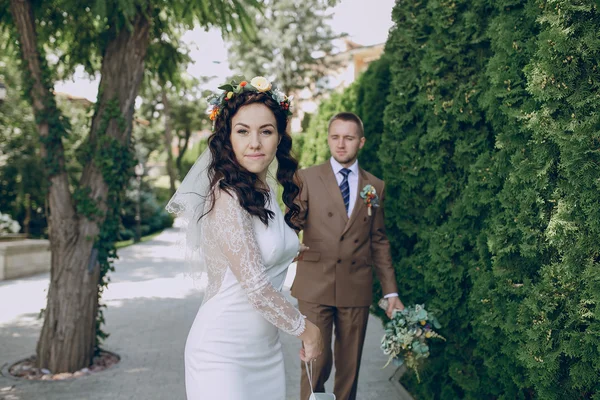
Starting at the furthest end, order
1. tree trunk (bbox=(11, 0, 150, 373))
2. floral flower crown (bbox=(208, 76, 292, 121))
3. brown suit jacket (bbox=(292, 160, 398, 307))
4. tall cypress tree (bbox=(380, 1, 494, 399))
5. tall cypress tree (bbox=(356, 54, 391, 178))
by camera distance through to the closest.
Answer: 1. tall cypress tree (bbox=(356, 54, 391, 178))
2. tree trunk (bbox=(11, 0, 150, 373))
3. brown suit jacket (bbox=(292, 160, 398, 307))
4. tall cypress tree (bbox=(380, 1, 494, 399))
5. floral flower crown (bbox=(208, 76, 292, 121))

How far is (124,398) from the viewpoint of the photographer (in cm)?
519

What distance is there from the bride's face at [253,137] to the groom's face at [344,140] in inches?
74.8

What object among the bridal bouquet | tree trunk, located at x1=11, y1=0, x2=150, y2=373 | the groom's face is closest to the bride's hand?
the bridal bouquet

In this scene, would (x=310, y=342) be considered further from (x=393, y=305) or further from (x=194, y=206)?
(x=393, y=305)

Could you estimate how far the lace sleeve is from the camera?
7.84ft

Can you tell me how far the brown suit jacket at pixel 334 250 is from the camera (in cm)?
434

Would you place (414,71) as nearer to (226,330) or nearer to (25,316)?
(226,330)

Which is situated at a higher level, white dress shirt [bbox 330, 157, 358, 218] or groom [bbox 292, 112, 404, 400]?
white dress shirt [bbox 330, 157, 358, 218]

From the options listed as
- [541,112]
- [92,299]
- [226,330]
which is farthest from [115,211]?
[541,112]

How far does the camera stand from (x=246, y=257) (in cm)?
240

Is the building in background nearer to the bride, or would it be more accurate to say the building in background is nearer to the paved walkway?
the paved walkway

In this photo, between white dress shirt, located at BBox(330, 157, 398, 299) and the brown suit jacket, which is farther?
white dress shirt, located at BBox(330, 157, 398, 299)

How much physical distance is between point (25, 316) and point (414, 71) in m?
6.75

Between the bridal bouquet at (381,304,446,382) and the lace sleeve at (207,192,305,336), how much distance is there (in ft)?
6.07
